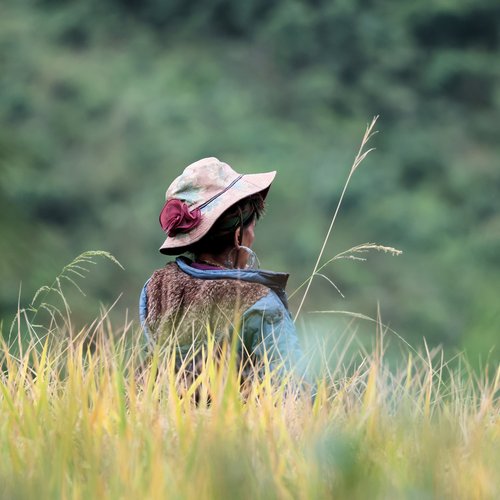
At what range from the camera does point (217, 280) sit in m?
2.49

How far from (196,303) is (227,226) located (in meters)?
0.20

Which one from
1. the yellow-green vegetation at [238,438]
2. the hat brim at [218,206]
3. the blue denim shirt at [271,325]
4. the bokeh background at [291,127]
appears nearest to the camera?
the yellow-green vegetation at [238,438]

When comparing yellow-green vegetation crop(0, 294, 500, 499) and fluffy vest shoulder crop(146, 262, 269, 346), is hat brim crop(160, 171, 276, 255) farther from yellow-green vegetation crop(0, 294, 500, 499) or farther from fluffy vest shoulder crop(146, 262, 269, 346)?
yellow-green vegetation crop(0, 294, 500, 499)

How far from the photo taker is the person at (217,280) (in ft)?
Answer: 7.92

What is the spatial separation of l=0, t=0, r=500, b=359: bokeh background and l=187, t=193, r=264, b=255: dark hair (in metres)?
15.5

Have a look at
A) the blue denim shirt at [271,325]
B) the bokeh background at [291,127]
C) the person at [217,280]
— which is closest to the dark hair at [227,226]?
the person at [217,280]

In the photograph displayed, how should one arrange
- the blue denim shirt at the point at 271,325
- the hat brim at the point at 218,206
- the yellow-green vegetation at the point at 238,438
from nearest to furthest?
the yellow-green vegetation at the point at 238,438 → the blue denim shirt at the point at 271,325 → the hat brim at the point at 218,206

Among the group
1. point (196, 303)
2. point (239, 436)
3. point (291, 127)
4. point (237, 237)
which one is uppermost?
point (237, 237)

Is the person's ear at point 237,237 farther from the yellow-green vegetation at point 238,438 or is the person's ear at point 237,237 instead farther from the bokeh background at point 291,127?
the bokeh background at point 291,127

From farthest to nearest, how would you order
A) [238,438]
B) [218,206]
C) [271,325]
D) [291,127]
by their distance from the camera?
[291,127] → [218,206] → [271,325] → [238,438]

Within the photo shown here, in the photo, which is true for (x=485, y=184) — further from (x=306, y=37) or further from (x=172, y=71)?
(x=172, y=71)

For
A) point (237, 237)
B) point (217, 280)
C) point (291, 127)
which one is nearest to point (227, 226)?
point (237, 237)

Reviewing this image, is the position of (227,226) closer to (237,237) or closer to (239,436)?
(237,237)

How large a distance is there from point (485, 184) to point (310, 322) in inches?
978
